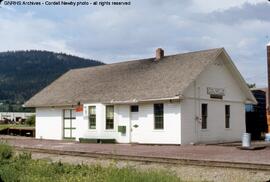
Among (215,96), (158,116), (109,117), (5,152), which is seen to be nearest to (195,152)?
(158,116)

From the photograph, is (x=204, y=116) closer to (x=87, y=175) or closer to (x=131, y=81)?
(x=131, y=81)

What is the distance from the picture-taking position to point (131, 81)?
96.1 ft

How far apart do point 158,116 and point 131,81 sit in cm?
412

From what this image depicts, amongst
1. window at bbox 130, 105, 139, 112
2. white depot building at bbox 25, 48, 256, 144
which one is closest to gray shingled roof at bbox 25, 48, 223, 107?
white depot building at bbox 25, 48, 256, 144

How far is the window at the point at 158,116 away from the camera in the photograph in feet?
84.8

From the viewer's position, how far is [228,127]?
96.7 ft

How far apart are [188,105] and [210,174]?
41.7 ft

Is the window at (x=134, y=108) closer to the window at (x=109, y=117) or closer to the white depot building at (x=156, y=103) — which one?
the white depot building at (x=156, y=103)

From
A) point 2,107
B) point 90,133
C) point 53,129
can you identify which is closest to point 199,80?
point 90,133

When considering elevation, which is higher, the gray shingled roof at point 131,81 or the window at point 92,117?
the gray shingled roof at point 131,81

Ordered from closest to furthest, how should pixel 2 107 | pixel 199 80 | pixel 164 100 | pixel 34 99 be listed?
pixel 164 100
pixel 199 80
pixel 34 99
pixel 2 107

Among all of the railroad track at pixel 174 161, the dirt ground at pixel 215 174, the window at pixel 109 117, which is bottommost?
the dirt ground at pixel 215 174

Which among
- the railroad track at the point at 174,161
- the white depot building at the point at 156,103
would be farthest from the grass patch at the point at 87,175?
the white depot building at the point at 156,103

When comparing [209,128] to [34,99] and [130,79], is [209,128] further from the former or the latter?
[34,99]
